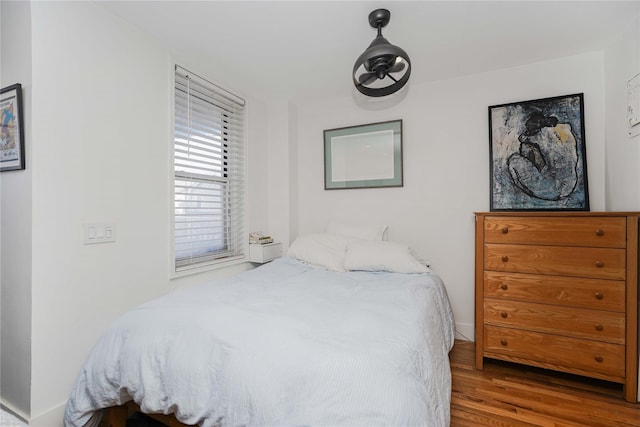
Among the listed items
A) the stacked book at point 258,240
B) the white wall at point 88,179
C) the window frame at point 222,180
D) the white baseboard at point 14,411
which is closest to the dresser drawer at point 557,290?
the stacked book at point 258,240

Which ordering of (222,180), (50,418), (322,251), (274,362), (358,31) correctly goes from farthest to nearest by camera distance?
(222,180)
(322,251)
(358,31)
(50,418)
(274,362)

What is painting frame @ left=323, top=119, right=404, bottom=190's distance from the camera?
2.78 meters

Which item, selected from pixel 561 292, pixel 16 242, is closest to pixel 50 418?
pixel 16 242

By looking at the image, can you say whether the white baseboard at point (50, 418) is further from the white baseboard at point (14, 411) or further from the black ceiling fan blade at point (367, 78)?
the black ceiling fan blade at point (367, 78)

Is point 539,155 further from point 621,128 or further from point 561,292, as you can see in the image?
point 561,292

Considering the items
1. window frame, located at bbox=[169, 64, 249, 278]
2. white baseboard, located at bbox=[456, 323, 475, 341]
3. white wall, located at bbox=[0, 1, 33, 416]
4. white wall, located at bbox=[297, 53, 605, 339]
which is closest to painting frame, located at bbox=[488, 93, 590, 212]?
white wall, located at bbox=[297, 53, 605, 339]

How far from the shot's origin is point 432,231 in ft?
8.74

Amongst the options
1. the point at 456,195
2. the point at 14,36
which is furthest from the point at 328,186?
the point at 14,36

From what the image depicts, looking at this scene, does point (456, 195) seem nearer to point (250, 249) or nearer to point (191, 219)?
point (250, 249)

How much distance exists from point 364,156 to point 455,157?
85cm

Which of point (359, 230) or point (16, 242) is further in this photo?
point (359, 230)

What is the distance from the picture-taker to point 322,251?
2518 millimetres

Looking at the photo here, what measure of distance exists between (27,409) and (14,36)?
6.38ft

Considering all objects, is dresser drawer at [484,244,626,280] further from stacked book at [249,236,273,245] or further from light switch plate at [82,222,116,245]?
light switch plate at [82,222,116,245]
